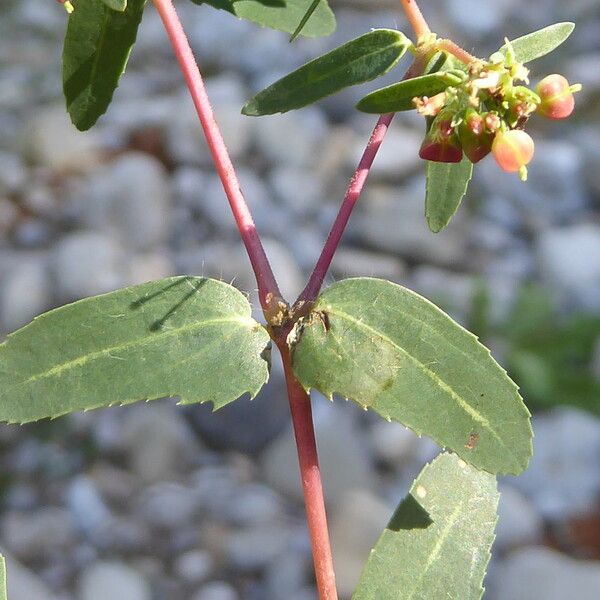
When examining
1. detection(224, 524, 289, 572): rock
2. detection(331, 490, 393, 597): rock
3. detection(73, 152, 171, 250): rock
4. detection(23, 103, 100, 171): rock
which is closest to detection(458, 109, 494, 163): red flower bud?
detection(331, 490, 393, 597): rock

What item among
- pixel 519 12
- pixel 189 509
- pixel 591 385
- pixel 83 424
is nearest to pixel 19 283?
pixel 83 424

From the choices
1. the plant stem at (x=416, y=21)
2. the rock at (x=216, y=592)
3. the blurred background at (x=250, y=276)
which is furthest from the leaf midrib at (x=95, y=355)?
the rock at (x=216, y=592)

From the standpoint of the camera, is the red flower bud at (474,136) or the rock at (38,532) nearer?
the red flower bud at (474,136)

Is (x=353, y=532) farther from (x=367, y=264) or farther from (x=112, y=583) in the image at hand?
(x=367, y=264)

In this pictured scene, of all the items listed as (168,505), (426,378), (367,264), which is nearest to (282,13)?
(426,378)

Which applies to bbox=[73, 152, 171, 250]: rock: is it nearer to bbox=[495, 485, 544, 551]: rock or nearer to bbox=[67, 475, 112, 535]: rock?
bbox=[67, 475, 112, 535]: rock

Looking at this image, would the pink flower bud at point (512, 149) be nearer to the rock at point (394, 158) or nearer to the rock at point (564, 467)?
the rock at point (564, 467)
